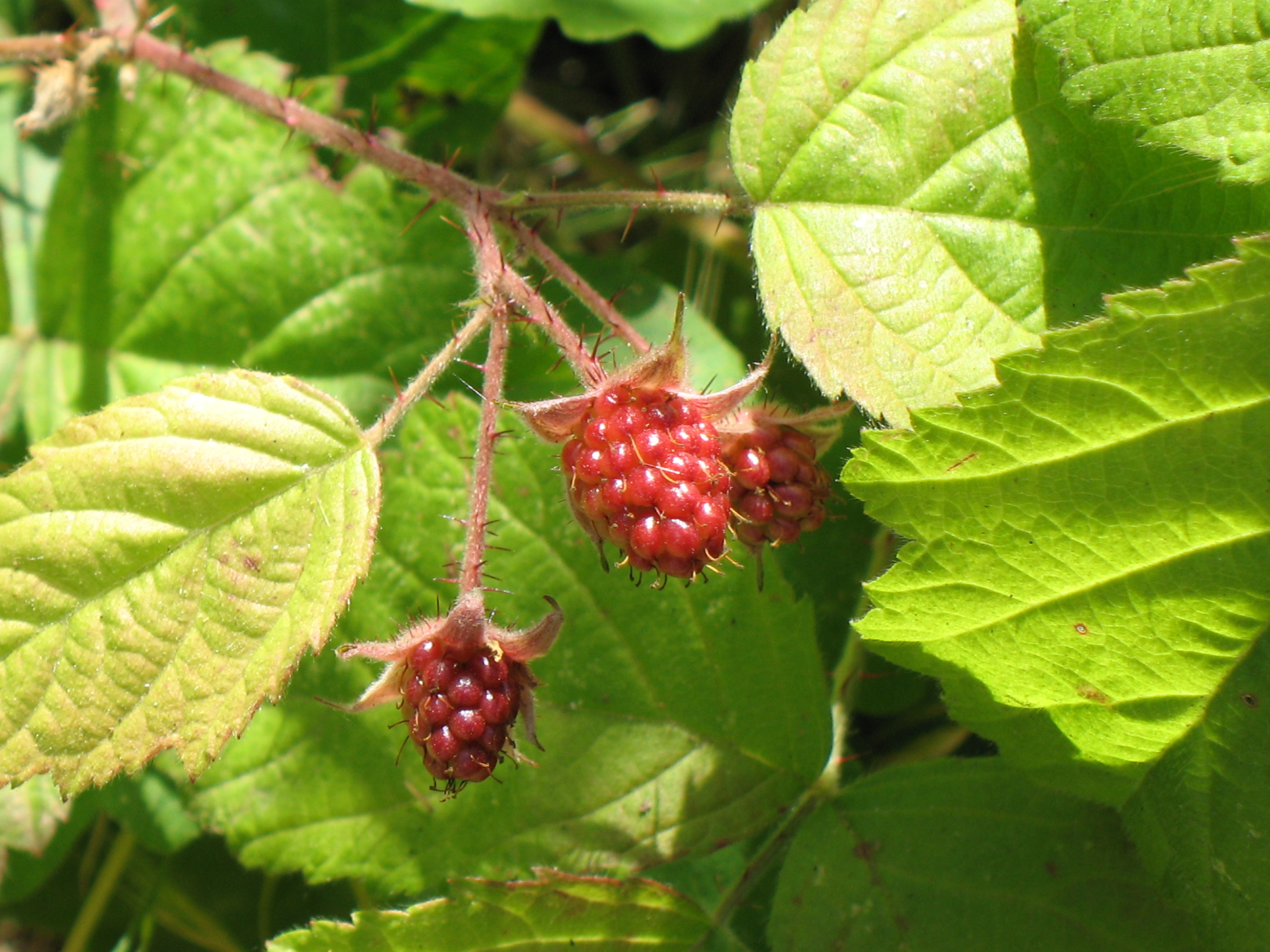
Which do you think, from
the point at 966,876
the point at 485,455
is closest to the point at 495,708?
the point at 485,455

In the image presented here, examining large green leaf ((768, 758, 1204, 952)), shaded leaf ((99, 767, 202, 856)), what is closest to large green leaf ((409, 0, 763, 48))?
large green leaf ((768, 758, 1204, 952))


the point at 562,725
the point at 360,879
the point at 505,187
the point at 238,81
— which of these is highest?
the point at 238,81

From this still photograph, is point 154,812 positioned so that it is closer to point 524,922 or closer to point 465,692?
point 524,922

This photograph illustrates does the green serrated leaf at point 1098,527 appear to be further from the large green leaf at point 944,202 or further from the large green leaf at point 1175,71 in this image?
the large green leaf at point 1175,71

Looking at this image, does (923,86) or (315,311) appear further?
(315,311)

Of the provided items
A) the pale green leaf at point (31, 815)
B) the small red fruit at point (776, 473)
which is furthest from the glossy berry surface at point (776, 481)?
the pale green leaf at point (31, 815)

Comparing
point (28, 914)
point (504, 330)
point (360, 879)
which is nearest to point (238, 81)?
point (504, 330)

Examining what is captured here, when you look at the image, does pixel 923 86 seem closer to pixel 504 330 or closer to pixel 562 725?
pixel 504 330
